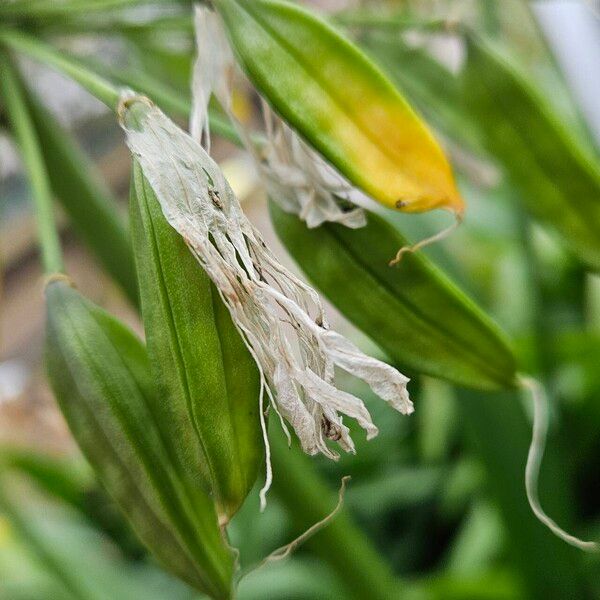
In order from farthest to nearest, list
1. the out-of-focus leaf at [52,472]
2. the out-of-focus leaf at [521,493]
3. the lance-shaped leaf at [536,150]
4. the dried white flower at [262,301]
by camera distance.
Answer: the out-of-focus leaf at [52,472] < the out-of-focus leaf at [521,493] < the lance-shaped leaf at [536,150] < the dried white flower at [262,301]

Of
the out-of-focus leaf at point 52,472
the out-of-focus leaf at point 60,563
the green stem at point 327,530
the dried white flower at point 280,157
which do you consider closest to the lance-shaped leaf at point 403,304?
the dried white flower at point 280,157

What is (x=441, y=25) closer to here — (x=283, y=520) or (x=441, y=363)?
(x=441, y=363)

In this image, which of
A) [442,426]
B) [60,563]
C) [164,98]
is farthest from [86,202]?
[442,426]

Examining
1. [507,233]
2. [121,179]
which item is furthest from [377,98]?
[121,179]

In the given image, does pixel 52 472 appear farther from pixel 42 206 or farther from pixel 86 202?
pixel 42 206

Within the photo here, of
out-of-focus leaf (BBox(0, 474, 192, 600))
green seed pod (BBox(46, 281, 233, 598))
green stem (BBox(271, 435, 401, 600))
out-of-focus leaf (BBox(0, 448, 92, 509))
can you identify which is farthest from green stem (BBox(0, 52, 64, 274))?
out-of-focus leaf (BBox(0, 448, 92, 509))

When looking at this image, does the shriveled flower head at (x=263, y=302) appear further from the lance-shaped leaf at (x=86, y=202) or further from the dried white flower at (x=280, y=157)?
the lance-shaped leaf at (x=86, y=202)
